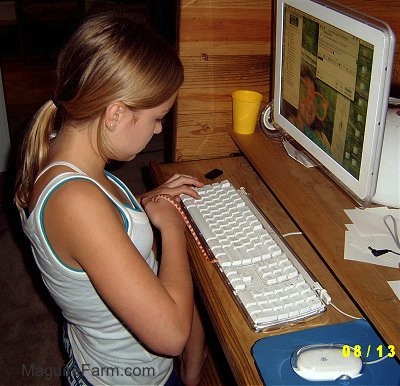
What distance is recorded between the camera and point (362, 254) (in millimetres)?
987

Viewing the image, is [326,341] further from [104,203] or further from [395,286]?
[104,203]

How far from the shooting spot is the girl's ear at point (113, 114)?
2.83 feet

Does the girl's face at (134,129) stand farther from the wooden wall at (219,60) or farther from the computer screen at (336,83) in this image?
the wooden wall at (219,60)

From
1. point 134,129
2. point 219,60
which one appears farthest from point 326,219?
point 219,60

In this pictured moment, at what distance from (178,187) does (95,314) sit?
1.32 feet

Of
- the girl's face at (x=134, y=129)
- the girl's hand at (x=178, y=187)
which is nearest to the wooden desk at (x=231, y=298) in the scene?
the girl's hand at (x=178, y=187)

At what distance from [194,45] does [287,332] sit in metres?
0.83

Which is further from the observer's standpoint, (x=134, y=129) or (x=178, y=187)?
(x=178, y=187)

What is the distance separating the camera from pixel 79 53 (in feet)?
2.83

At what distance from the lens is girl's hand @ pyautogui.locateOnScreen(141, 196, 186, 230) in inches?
43.5
